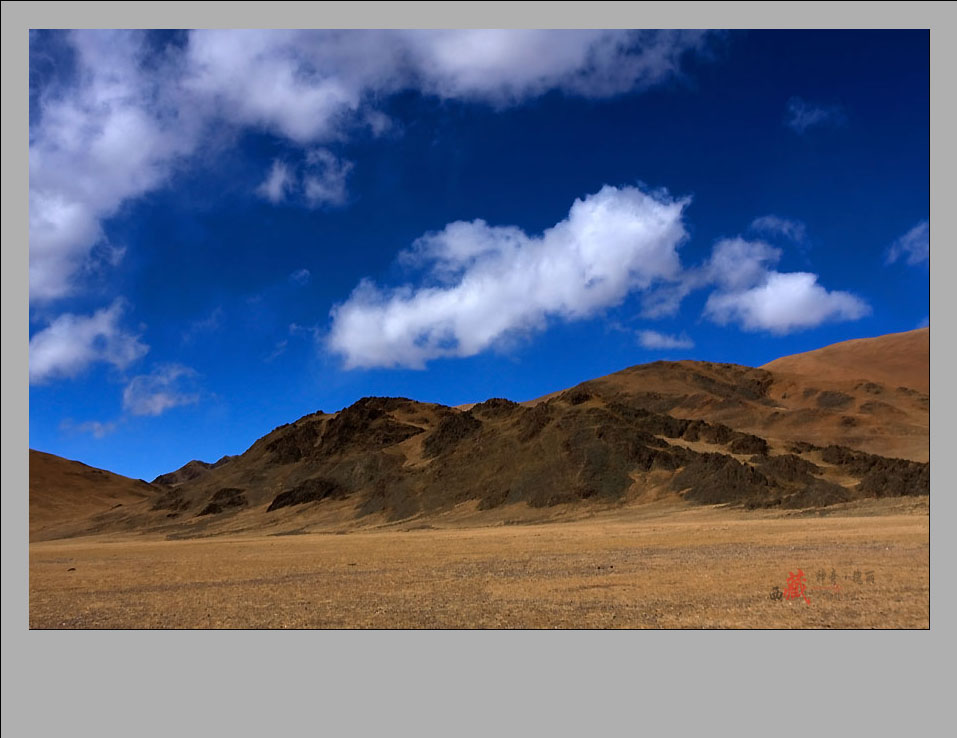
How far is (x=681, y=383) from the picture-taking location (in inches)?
6412

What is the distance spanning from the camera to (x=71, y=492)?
136 metres

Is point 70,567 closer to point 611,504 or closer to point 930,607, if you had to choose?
point 930,607

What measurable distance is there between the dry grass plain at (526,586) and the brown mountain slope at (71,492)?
8964 cm

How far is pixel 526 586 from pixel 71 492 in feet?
456

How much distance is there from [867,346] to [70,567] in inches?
8158

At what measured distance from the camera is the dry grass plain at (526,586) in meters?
16.2

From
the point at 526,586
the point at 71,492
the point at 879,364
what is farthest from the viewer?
the point at 879,364

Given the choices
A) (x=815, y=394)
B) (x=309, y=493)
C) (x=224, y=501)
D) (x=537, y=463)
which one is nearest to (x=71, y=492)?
(x=224, y=501)

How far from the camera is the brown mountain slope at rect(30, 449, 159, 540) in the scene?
11700 cm

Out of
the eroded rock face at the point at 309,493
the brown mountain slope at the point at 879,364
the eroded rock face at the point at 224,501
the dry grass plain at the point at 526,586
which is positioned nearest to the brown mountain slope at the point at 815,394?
the brown mountain slope at the point at 879,364

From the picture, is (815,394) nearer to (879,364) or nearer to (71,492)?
(879,364)

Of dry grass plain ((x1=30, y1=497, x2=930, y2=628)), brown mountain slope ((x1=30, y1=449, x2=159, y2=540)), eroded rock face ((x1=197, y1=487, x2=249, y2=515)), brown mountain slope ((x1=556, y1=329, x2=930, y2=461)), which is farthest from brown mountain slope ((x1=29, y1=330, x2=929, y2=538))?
dry grass plain ((x1=30, y1=497, x2=930, y2=628))

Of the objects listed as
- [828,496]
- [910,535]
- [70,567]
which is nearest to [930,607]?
[910,535]

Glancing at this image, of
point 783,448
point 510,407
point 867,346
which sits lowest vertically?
point 783,448
